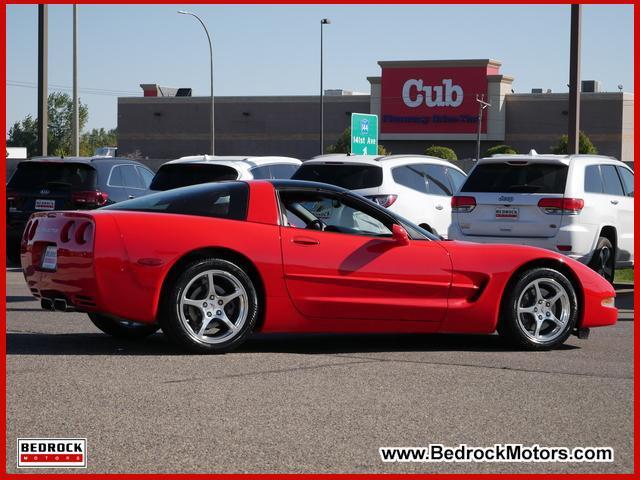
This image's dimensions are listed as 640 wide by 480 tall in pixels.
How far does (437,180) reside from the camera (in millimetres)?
17547

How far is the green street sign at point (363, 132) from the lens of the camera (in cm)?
3581

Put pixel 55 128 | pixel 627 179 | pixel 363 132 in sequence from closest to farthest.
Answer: pixel 627 179 → pixel 363 132 → pixel 55 128

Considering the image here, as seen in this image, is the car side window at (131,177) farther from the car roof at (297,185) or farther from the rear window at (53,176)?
the car roof at (297,185)

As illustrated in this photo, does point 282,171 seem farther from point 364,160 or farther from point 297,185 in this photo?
point 297,185

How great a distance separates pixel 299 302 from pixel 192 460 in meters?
3.56

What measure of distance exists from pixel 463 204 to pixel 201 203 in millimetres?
6195

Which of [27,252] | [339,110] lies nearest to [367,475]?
[27,252]

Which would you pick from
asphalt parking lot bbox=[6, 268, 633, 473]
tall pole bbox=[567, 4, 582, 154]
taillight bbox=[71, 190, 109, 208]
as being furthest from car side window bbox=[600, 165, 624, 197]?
taillight bbox=[71, 190, 109, 208]

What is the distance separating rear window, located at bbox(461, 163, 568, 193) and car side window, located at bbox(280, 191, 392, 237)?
203 inches

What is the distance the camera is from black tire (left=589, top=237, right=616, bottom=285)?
577 inches

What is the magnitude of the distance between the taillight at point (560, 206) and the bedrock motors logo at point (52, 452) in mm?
9122

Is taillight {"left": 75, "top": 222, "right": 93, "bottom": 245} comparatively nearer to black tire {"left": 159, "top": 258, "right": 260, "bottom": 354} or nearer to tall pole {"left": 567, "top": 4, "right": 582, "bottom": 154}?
black tire {"left": 159, "top": 258, "right": 260, "bottom": 354}

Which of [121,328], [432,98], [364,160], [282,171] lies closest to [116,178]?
[282,171]

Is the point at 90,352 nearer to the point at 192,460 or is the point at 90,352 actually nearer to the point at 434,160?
the point at 192,460
